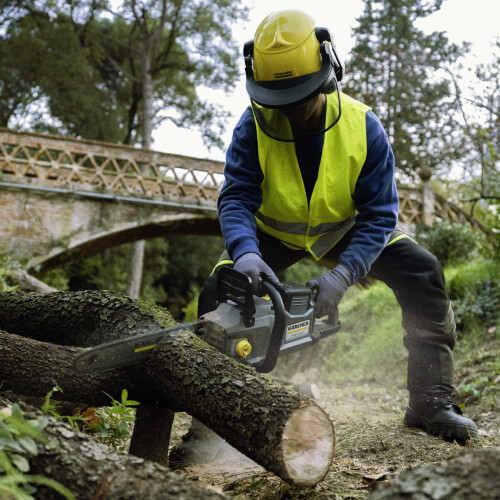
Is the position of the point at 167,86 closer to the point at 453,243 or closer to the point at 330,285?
the point at 453,243

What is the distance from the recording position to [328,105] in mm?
2461

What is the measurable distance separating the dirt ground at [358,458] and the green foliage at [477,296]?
1887 mm

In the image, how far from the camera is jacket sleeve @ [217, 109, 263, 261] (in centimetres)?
252

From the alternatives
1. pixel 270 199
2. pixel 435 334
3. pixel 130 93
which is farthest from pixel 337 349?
pixel 130 93

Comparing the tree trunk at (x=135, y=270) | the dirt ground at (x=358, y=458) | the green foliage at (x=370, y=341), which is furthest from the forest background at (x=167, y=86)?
the dirt ground at (x=358, y=458)

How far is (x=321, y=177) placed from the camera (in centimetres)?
246

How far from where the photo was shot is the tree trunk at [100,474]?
126 cm

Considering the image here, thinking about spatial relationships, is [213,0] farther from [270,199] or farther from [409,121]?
[270,199]

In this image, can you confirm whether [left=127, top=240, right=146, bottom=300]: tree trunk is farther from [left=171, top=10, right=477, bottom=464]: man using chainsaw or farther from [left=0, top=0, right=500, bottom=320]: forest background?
[left=171, top=10, right=477, bottom=464]: man using chainsaw

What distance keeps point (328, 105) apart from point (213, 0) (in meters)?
17.9

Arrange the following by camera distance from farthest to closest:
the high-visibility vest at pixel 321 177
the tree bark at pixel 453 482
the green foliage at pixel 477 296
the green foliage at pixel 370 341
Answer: the green foliage at pixel 370 341
the green foliage at pixel 477 296
the high-visibility vest at pixel 321 177
the tree bark at pixel 453 482

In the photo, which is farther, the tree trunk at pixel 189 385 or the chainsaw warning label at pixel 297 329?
the chainsaw warning label at pixel 297 329

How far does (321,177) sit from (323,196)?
100 mm

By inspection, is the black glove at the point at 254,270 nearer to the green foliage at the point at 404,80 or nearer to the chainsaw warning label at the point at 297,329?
the chainsaw warning label at the point at 297,329
